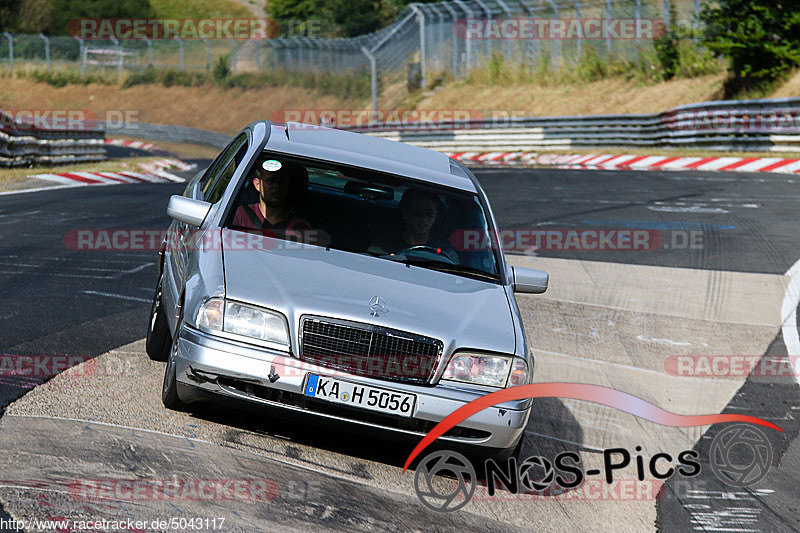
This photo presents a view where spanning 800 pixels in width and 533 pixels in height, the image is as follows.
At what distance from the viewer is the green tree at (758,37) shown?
2844 centimetres

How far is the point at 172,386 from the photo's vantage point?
5066 mm

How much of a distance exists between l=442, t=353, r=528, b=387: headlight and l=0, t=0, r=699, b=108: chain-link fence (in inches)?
1180

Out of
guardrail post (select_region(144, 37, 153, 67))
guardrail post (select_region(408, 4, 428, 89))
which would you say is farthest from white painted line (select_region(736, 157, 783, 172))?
guardrail post (select_region(144, 37, 153, 67))

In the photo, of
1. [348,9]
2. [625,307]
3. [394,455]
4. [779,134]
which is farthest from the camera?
[348,9]

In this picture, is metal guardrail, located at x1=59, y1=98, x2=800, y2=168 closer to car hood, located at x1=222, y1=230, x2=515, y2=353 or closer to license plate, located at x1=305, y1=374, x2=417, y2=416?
Answer: car hood, located at x1=222, y1=230, x2=515, y2=353

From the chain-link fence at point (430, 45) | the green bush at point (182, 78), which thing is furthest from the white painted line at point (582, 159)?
the green bush at point (182, 78)

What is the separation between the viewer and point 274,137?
21.0ft

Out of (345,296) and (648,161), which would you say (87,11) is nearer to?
(648,161)

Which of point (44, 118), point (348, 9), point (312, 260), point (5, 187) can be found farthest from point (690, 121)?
point (348, 9)

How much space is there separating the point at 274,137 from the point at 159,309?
1322mm

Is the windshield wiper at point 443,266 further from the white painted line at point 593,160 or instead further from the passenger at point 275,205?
the white painted line at point 593,160

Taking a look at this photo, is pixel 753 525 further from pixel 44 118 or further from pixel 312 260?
pixel 44 118

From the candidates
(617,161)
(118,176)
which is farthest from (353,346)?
(617,161)

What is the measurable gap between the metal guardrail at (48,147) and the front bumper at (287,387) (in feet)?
59.4
